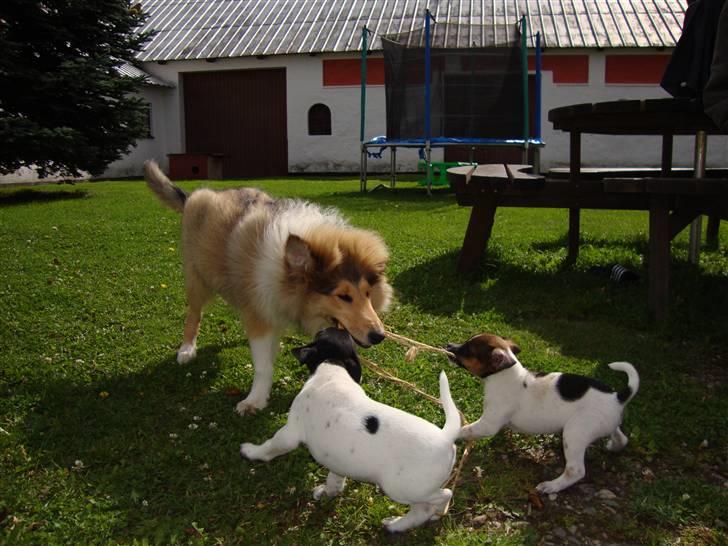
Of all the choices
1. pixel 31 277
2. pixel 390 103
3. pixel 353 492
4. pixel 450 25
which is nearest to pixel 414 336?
pixel 353 492

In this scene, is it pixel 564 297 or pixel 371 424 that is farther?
pixel 564 297

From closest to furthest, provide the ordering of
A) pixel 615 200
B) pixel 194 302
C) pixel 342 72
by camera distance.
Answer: pixel 194 302
pixel 615 200
pixel 342 72

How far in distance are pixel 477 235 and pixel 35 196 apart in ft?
31.7

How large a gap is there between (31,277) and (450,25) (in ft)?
34.0

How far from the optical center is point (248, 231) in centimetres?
376

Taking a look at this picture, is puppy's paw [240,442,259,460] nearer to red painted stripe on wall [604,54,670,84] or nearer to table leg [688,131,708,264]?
table leg [688,131,708,264]

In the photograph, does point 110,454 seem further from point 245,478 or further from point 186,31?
point 186,31

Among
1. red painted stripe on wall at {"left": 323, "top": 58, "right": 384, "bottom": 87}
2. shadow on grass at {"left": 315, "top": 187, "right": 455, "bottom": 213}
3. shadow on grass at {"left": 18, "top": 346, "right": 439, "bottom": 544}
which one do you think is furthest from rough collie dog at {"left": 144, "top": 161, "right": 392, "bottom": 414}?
red painted stripe on wall at {"left": 323, "top": 58, "right": 384, "bottom": 87}

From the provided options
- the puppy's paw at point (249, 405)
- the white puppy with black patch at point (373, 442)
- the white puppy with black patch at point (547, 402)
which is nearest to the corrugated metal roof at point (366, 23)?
the puppy's paw at point (249, 405)

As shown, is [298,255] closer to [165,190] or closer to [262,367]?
[262,367]

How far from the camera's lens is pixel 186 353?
14.1ft

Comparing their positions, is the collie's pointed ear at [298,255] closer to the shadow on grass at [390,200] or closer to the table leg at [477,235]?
the table leg at [477,235]

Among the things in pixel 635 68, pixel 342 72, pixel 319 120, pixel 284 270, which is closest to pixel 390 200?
pixel 284 270

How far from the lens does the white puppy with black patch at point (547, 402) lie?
2727 mm
